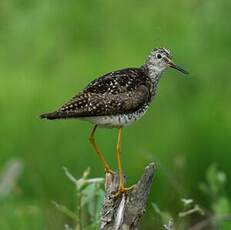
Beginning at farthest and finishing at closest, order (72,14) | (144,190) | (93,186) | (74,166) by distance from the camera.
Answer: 1. (72,14)
2. (74,166)
3. (93,186)
4. (144,190)

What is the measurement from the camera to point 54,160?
11680 mm

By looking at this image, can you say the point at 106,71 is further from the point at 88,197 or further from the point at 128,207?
the point at 128,207

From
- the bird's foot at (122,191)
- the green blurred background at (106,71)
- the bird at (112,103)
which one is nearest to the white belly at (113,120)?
the bird at (112,103)

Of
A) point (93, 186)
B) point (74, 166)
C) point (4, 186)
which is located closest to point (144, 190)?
point (93, 186)

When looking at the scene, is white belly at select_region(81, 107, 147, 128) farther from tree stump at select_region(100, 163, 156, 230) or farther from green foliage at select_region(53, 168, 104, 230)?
tree stump at select_region(100, 163, 156, 230)

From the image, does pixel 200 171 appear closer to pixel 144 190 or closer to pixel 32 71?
pixel 32 71

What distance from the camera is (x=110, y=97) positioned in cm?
769

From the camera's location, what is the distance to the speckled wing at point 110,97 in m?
7.45

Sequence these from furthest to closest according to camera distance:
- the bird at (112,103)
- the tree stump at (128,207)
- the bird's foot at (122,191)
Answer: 1. the bird at (112,103)
2. the bird's foot at (122,191)
3. the tree stump at (128,207)

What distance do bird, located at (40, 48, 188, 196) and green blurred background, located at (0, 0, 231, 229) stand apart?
251 centimetres

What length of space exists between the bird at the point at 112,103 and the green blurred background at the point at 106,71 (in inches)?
98.8

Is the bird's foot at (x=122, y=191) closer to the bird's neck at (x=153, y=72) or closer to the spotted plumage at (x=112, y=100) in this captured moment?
the spotted plumage at (x=112, y=100)

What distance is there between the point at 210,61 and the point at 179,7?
1.51 meters

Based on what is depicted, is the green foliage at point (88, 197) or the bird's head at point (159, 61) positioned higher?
the bird's head at point (159, 61)
